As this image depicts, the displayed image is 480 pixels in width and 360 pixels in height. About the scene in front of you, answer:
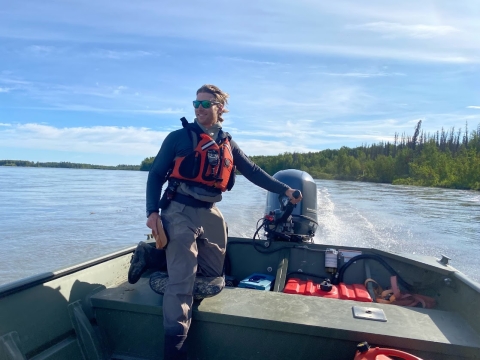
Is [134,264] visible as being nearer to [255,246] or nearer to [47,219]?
[255,246]

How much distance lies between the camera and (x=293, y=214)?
473 cm

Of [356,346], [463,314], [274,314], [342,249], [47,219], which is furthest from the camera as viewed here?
[47,219]

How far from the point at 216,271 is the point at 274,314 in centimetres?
53

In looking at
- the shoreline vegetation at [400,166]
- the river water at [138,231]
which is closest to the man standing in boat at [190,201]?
the river water at [138,231]

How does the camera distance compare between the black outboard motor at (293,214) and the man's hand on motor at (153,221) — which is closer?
the man's hand on motor at (153,221)

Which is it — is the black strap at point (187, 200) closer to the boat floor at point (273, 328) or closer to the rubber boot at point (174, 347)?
the boat floor at point (273, 328)

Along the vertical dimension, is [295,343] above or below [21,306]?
below

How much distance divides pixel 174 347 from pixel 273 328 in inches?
20.3

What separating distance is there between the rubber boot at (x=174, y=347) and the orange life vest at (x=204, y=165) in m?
0.86

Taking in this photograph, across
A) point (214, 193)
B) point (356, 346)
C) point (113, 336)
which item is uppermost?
point (214, 193)

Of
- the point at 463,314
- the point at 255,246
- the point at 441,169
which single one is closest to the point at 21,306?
the point at 255,246

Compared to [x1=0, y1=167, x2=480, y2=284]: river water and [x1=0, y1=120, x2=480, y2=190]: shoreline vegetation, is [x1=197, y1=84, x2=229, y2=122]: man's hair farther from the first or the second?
[x1=0, y1=120, x2=480, y2=190]: shoreline vegetation

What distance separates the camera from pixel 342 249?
3.88 meters

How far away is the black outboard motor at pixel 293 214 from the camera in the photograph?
4180mm
